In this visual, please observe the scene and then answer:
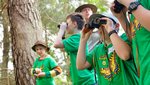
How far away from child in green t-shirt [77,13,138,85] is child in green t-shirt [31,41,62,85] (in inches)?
71.7

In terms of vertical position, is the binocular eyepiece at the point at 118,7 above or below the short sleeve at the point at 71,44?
above

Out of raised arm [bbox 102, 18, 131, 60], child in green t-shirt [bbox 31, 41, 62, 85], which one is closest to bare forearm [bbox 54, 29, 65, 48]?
child in green t-shirt [bbox 31, 41, 62, 85]

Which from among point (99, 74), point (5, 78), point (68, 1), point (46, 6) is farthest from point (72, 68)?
point (46, 6)

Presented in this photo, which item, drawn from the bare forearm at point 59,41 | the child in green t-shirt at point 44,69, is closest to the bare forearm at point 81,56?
the bare forearm at point 59,41

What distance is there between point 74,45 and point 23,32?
2160mm

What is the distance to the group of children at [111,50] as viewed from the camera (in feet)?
5.46

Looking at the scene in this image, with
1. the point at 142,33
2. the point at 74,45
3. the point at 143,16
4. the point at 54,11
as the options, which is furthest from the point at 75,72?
the point at 54,11

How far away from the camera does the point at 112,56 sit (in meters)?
2.39

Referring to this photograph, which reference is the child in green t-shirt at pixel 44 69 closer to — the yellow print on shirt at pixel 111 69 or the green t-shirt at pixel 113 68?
the green t-shirt at pixel 113 68

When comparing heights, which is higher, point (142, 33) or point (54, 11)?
point (54, 11)

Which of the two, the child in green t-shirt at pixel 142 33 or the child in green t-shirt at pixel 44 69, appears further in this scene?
the child in green t-shirt at pixel 44 69

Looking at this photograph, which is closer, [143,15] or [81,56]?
[143,15]

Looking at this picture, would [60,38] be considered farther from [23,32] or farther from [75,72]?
[23,32]

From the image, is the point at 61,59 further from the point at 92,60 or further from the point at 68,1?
the point at 92,60
